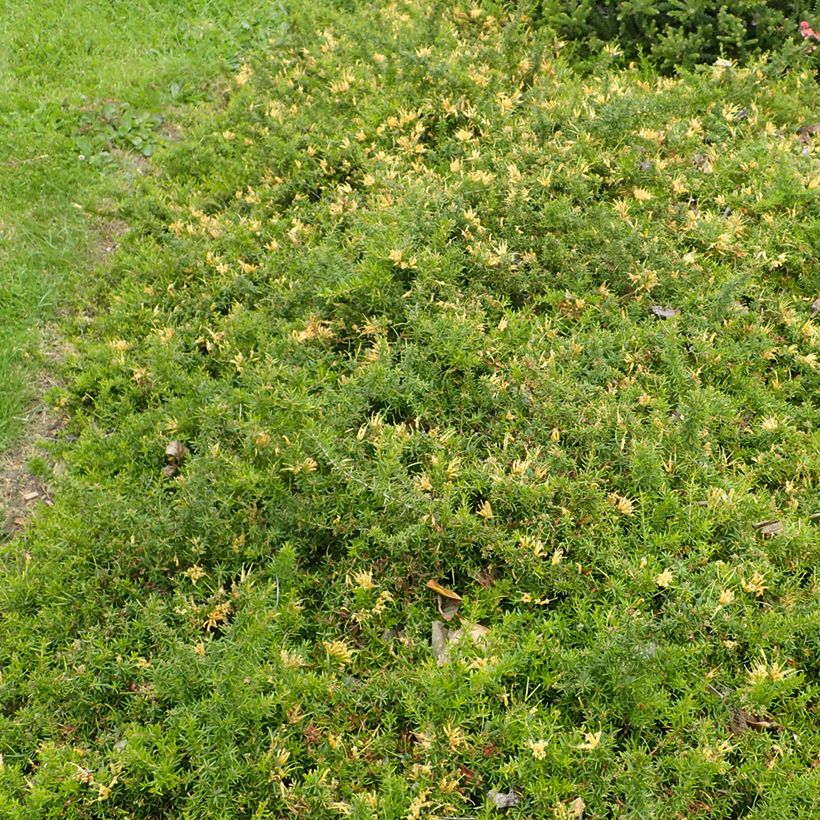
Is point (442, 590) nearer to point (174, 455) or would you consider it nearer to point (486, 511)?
point (486, 511)

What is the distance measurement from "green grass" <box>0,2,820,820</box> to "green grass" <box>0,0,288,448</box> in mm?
430

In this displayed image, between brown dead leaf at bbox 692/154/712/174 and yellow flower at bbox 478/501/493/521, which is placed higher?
brown dead leaf at bbox 692/154/712/174

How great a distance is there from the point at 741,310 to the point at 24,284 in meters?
4.33

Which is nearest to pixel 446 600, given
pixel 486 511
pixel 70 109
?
pixel 486 511

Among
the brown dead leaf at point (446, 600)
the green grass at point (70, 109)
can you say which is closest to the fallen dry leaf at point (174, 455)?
the green grass at point (70, 109)

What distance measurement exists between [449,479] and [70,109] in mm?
5033

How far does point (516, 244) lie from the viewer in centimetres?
448

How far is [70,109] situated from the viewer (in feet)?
21.4

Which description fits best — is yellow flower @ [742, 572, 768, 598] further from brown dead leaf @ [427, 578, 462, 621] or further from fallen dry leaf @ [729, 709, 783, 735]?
brown dead leaf @ [427, 578, 462, 621]

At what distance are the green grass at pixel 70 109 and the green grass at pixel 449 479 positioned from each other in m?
0.43

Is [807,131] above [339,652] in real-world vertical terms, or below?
above

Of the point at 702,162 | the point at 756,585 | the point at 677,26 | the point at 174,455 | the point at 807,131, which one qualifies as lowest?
the point at 174,455

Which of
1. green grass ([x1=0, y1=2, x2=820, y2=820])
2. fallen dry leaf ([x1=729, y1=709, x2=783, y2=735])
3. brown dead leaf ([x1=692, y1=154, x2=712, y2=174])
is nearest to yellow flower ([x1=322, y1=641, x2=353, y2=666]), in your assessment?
green grass ([x1=0, y1=2, x2=820, y2=820])

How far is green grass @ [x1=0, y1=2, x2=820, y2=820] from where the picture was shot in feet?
9.04
